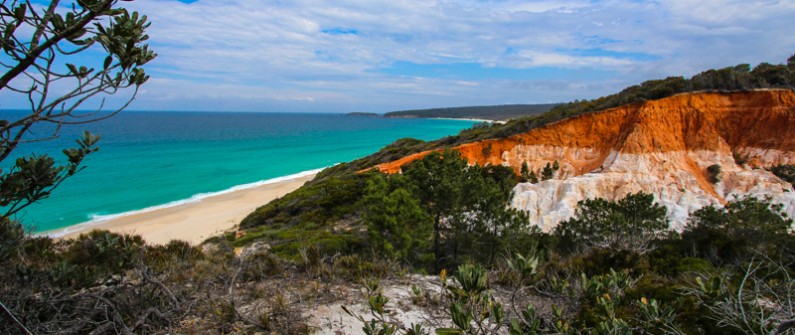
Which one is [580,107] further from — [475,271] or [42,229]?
[42,229]

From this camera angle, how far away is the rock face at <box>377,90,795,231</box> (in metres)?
18.6

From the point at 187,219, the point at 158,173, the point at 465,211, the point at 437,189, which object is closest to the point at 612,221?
the point at 465,211

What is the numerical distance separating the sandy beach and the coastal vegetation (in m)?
9.13

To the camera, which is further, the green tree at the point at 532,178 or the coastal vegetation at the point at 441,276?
the green tree at the point at 532,178

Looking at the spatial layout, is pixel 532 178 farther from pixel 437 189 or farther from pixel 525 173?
pixel 437 189

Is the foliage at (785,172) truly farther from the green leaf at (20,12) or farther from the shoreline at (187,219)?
the shoreline at (187,219)

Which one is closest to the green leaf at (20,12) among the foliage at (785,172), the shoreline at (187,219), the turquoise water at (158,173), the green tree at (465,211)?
the green tree at (465,211)

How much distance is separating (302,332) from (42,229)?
28.0m

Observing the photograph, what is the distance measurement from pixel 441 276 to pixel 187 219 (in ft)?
85.1

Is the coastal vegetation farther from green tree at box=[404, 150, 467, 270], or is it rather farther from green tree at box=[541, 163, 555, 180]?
green tree at box=[541, 163, 555, 180]

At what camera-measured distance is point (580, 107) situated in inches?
1118

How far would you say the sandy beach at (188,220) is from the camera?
68.5ft

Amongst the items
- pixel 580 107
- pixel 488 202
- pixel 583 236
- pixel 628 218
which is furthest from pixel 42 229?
pixel 580 107

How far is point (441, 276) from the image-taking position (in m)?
3.33
